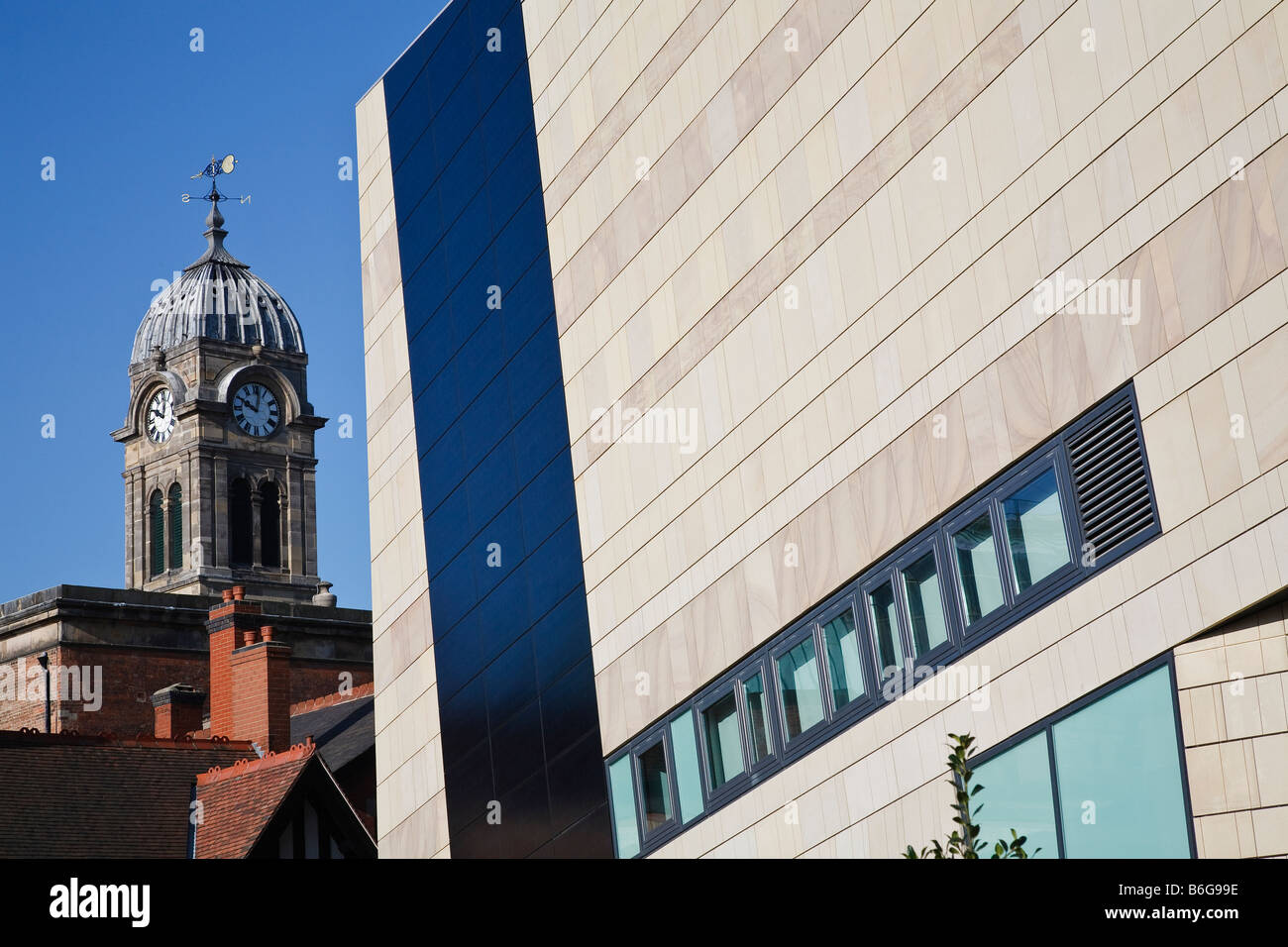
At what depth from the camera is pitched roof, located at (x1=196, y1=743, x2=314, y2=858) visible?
34750 millimetres

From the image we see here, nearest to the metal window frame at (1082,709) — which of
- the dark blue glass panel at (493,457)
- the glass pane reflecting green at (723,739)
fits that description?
the glass pane reflecting green at (723,739)

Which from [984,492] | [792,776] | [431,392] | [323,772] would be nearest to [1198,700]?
[984,492]

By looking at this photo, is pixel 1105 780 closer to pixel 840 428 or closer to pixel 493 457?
pixel 840 428

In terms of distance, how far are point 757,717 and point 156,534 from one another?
8744 centimetres

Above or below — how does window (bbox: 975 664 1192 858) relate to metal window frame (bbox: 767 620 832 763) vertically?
below

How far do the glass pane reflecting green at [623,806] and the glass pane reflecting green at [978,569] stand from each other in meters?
7.44

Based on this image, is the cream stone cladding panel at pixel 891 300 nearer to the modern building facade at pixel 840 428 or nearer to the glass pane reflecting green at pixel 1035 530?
the modern building facade at pixel 840 428

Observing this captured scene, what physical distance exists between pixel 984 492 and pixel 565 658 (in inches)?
367

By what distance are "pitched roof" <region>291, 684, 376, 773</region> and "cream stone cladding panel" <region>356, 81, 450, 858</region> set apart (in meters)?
9.68

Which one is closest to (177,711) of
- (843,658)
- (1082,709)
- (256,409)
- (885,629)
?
(843,658)

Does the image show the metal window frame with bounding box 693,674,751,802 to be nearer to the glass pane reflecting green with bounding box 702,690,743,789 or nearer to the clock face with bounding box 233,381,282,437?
the glass pane reflecting green with bounding box 702,690,743,789

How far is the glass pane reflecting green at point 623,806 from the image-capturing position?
23078mm

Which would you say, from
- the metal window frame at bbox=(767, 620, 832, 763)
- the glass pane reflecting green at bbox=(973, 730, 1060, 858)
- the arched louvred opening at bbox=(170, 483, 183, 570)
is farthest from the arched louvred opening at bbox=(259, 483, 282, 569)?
the glass pane reflecting green at bbox=(973, 730, 1060, 858)

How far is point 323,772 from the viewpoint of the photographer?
3538cm
